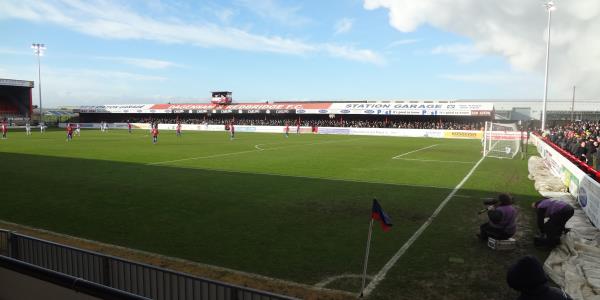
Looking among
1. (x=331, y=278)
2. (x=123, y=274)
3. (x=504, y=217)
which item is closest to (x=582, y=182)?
(x=504, y=217)

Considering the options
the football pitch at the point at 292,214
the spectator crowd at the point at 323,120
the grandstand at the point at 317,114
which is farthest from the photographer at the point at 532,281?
the grandstand at the point at 317,114

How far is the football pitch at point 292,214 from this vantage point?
727cm

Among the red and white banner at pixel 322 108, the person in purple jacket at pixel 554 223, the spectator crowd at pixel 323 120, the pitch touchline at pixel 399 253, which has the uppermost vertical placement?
the red and white banner at pixel 322 108

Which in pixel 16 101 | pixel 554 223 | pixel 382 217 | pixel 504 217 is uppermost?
pixel 16 101

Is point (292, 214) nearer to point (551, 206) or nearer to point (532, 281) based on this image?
point (551, 206)

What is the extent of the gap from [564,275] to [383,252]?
3100 millimetres

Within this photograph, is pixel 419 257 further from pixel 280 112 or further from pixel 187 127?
Result: pixel 187 127

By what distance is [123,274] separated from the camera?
15.9 feet

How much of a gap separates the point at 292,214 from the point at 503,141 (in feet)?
93.7

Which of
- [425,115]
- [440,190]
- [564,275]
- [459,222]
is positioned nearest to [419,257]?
[564,275]

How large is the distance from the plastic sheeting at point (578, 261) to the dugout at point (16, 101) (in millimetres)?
86871

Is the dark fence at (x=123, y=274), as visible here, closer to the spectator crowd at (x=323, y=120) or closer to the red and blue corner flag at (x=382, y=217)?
the red and blue corner flag at (x=382, y=217)

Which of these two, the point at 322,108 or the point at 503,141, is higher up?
the point at 322,108

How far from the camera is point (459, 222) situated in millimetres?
10578
